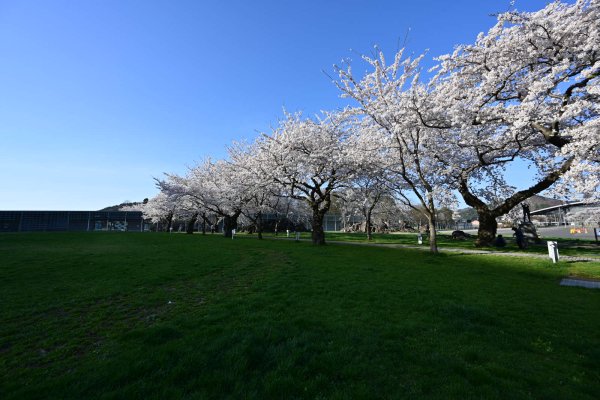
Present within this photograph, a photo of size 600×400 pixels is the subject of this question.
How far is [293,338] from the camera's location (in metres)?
4.84

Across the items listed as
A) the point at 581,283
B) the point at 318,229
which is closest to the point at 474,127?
the point at 581,283

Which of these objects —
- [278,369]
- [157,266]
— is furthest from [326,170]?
[278,369]

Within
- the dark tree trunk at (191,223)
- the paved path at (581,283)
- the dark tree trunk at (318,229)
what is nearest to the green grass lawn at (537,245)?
the dark tree trunk at (318,229)

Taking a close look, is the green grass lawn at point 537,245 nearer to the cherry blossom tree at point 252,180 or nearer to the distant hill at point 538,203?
the distant hill at point 538,203

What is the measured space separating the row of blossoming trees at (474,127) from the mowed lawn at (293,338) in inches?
333

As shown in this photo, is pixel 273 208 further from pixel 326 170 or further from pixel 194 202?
pixel 326 170

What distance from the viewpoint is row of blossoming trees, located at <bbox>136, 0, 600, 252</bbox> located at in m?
12.7

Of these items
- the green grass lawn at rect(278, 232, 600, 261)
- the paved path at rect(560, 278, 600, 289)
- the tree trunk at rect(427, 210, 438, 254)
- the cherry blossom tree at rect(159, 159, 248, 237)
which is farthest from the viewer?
the cherry blossom tree at rect(159, 159, 248, 237)

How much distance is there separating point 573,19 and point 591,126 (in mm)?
5157

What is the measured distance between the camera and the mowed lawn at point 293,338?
3.53 m

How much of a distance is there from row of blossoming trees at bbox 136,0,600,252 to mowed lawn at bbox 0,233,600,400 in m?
8.45

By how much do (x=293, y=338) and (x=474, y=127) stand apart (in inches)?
655

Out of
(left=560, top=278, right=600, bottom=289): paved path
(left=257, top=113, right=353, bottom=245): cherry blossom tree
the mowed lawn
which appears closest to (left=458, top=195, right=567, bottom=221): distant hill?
(left=560, top=278, right=600, bottom=289): paved path

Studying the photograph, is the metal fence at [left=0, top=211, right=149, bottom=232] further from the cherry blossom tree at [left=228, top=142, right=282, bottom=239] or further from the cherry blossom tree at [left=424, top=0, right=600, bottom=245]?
the cherry blossom tree at [left=424, top=0, right=600, bottom=245]
